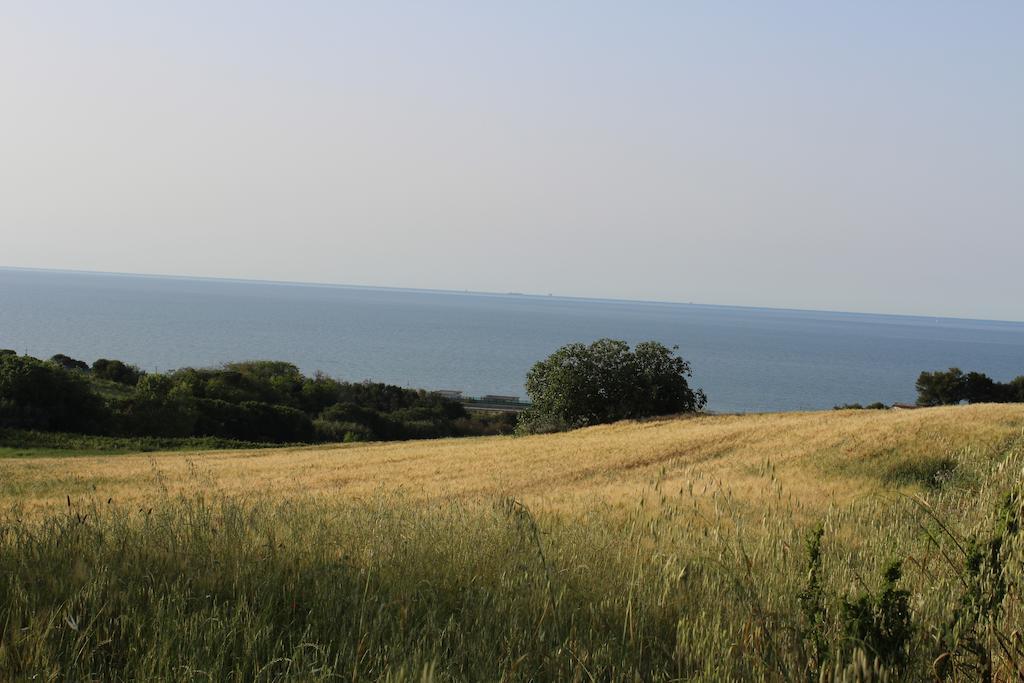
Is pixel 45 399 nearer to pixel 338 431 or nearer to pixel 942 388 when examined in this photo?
pixel 338 431

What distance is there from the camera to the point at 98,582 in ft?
14.8

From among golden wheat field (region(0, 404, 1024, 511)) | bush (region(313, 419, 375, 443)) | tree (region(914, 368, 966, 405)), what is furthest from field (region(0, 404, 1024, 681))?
bush (region(313, 419, 375, 443))

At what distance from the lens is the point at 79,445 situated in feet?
139

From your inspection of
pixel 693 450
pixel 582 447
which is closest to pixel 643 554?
pixel 693 450

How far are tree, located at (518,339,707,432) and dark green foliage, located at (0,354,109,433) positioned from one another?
2890cm

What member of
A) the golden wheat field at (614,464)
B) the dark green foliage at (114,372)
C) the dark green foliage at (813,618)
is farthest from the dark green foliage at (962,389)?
the dark green foliage at (114,372)

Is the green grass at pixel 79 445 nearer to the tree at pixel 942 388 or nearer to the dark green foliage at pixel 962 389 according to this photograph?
the tree at pixel 942 388

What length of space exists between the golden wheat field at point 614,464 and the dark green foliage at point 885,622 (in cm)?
1010

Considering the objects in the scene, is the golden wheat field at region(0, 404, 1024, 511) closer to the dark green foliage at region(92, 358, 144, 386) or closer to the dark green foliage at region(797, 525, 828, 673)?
the dark green foliage at region(797, 525, 828, 673)

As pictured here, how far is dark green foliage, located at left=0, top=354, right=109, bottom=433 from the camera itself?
5084 cm

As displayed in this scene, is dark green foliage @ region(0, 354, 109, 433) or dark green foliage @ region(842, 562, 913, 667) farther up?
dark green foliage @ region(842, 562, 913, 667)

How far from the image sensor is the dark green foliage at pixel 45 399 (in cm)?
5084

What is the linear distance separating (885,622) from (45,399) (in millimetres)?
56890

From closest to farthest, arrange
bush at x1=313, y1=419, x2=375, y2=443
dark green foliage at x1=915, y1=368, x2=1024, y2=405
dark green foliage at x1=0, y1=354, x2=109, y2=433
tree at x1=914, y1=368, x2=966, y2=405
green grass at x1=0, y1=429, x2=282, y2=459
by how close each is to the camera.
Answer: green grass at x1=0, y1=429, x2=282, y2=459 → dark green foliage at x1=0, y1=354, x2=109, y2=433 → dark green foliage at x1=915, y1=368, x2=1024, y2=405 → tree at x1=914, y1=368, x2=966, y2=405 → bush at x1=313, y1=419, x2=375, y2=443
